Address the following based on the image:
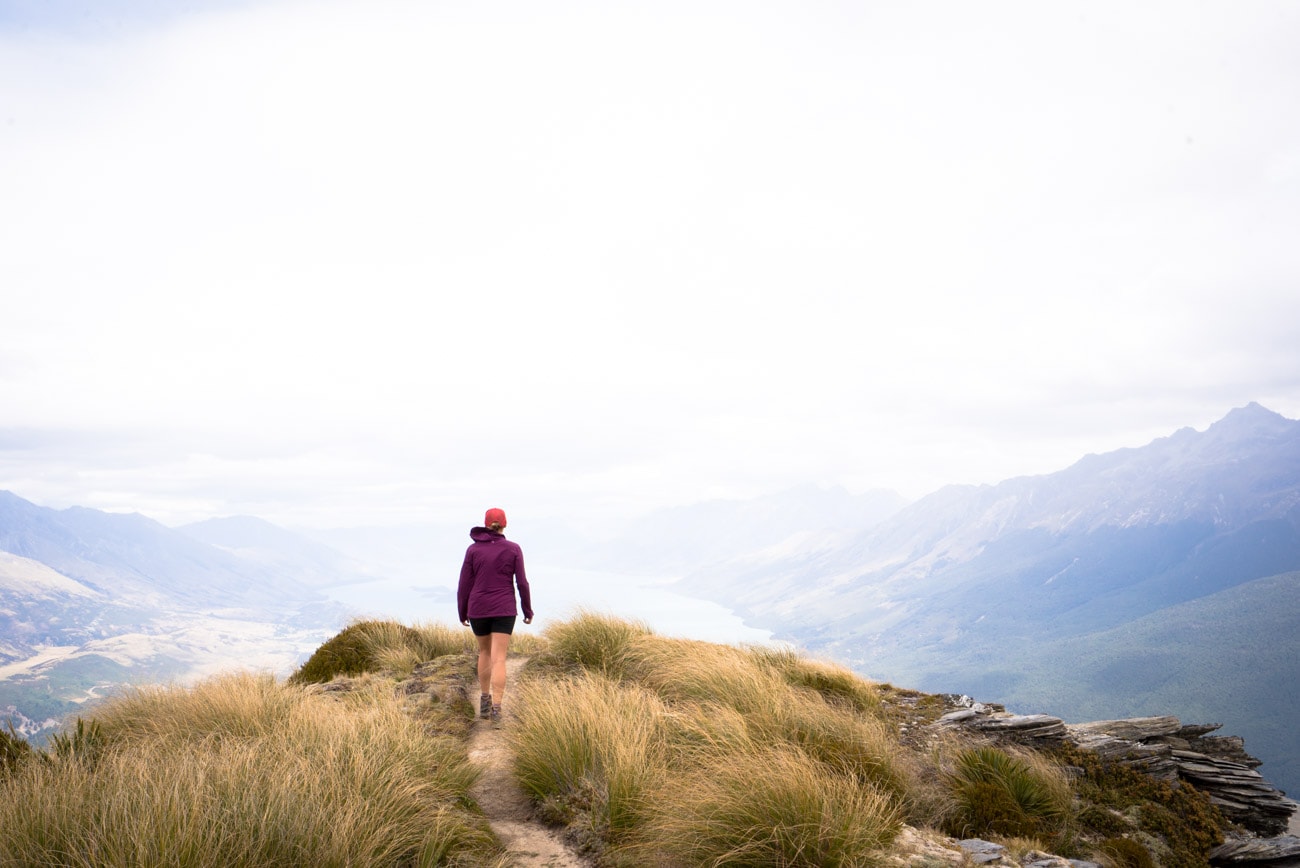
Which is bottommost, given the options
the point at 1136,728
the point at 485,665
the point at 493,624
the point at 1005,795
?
the point at 1136,728

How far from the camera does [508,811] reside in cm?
593

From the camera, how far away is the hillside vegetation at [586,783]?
3850 mm

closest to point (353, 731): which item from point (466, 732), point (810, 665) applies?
point (466, 732)

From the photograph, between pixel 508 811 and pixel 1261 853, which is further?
pixel 1261 853

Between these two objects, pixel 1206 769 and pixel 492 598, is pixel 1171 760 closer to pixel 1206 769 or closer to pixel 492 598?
pixel 1206 769

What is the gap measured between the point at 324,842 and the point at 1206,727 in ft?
49.0

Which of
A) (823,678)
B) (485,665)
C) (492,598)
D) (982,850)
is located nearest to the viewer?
(982,850)

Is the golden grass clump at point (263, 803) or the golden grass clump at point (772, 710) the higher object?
the golden grass clump at point (263, 803)

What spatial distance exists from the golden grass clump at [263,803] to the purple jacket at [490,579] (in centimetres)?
236

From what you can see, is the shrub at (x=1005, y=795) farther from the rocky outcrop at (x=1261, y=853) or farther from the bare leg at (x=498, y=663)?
the bare leg at (x=498, y=663)

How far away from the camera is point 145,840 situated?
3.44 meters

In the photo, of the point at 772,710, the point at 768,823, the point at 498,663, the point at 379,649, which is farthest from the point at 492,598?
the point at 379,649

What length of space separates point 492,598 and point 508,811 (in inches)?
125

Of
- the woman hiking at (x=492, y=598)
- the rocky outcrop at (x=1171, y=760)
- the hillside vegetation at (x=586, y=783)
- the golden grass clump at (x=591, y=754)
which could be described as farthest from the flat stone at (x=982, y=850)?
the woman hiking at (x=492, y=598)
